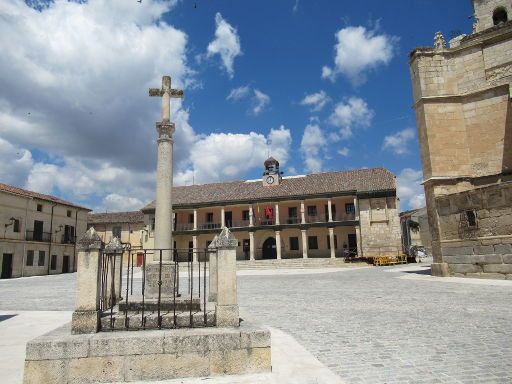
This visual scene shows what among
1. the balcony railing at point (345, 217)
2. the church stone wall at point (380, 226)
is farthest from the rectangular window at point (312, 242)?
the church stone wall at point (380, 226)

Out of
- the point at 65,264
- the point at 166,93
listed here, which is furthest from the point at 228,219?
the point at 166,93

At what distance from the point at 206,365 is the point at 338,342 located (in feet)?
7.73

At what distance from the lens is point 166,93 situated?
26.9ft

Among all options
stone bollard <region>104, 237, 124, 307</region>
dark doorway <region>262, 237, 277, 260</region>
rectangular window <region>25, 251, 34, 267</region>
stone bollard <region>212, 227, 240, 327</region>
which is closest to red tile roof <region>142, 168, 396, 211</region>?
dark doorway <region>262, 237, 277, 260</region>

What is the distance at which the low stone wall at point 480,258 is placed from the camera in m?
13.7

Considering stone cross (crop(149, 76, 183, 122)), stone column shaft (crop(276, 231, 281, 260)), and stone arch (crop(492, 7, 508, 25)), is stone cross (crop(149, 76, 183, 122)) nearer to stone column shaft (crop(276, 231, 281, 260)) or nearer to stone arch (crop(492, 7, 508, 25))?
stone arch (crop(492, 7, 508, 25))

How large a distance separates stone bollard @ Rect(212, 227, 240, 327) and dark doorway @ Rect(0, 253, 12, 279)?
31871mm

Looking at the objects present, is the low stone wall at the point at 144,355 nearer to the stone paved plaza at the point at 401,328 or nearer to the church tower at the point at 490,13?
the stone paved plaza at the point at 401,328

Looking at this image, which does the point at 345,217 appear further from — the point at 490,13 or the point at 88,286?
the point at 88,286

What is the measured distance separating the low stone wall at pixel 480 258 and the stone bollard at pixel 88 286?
47.4 feet

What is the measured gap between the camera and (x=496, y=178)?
16.0m

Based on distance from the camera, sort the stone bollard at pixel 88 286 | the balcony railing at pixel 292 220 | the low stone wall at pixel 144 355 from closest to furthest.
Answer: the low stone wall at pixel 144 355 < the stone bollard at pixel 88 286 < the balcony railing at pixel 292 220

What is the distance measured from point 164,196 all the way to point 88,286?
3.12m

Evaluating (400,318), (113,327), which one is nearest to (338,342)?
(400,318)
